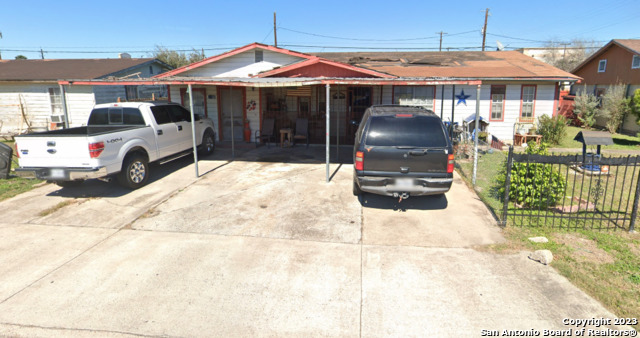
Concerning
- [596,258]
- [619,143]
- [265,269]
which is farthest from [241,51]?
[619,143]

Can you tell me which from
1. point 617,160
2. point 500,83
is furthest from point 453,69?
point 617,160

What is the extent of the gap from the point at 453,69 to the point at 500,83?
6.35 ft

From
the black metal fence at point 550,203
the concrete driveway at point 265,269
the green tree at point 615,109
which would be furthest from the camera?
the green tree at point 615,109

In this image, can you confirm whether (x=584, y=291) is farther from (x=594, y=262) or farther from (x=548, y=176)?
(x=548, y=176)

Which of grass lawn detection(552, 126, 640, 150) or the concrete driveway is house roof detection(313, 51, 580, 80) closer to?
grass lawn detection(552, 126, 640, 150)

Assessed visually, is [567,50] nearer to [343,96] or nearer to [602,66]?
[602,66]

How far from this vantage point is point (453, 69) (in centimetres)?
1506

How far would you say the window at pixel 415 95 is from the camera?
1419 centimetres

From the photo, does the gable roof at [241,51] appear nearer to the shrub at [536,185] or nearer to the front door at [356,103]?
the front door at [356,103]

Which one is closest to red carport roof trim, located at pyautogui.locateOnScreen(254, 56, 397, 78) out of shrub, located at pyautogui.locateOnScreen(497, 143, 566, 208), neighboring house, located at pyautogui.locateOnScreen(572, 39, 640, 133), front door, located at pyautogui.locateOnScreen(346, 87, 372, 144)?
front door, located at pyautogui.locateOnScreen(346, 87, 372, 144)

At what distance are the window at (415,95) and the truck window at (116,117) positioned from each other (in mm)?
9318

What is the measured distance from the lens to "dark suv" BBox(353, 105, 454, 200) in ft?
20.3

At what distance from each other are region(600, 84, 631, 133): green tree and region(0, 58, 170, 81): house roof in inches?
947

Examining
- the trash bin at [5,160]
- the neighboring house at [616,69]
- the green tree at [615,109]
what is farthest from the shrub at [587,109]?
the trash bin at [5,160]
